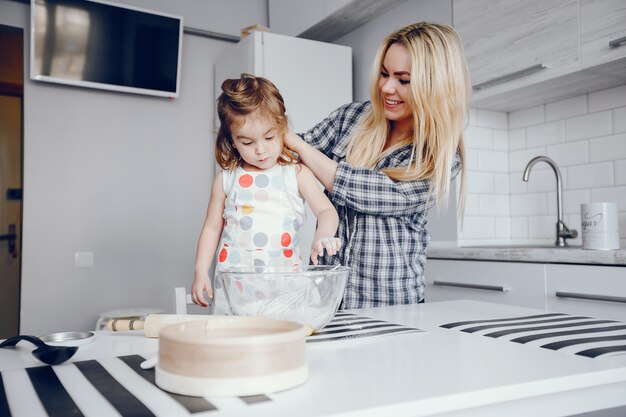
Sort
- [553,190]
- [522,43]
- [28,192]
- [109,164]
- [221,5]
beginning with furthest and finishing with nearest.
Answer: [221,5], [109,164], [28,192], [553,190], [522,43]

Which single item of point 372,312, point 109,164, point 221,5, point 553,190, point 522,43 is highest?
point 221,5

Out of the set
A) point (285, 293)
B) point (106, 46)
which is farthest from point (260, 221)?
point (106, 46)

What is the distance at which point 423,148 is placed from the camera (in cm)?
144

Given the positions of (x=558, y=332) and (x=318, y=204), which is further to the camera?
(x=318, y=204)

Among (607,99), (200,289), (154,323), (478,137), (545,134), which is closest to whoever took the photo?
Result: (154,323)

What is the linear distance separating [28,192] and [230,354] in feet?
9.55

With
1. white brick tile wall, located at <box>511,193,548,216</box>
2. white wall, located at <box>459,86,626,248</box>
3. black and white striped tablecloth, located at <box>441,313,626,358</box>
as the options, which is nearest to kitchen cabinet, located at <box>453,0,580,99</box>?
white wall, located at <box>459,86,626,248</box>

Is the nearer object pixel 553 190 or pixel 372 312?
pixel 372 312

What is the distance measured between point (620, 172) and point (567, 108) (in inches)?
15.7

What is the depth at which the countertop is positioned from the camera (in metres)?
1.70

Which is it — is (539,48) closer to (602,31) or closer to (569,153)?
(602,31)

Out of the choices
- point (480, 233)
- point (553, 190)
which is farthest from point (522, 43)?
point (480, 233)

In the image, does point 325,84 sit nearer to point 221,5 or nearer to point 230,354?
point 221,5

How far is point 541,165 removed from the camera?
269cm
